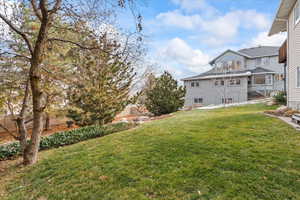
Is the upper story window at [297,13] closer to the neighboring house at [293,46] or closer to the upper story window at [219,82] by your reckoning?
the neighboring house at [293,46]

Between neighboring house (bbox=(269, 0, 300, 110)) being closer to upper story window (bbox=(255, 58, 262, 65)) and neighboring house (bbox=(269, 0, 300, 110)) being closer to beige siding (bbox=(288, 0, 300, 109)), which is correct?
beige siding (bbox=(288, 0, 300, 109))

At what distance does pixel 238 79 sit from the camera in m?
20.5

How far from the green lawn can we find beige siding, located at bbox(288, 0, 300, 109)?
4.24 meters

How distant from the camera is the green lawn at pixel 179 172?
2.54m

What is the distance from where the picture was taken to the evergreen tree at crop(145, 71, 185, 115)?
16.4 meters

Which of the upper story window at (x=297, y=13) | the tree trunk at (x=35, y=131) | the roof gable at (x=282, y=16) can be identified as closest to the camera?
the tree trunk at (x=35, y=131)

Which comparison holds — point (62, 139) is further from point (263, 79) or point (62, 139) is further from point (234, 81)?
point (263, 79)

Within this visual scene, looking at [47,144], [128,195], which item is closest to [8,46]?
[47,144]

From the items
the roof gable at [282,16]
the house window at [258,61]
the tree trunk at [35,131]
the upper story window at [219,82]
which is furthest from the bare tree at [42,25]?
the house window at [258,61]

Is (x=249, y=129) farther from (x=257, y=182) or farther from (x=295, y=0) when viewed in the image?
(x=295, y=0)

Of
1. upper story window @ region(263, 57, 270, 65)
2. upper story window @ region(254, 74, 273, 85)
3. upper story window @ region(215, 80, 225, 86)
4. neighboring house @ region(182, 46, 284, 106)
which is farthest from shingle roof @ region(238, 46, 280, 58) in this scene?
upper story window @ region(215, 80, 225, 86)

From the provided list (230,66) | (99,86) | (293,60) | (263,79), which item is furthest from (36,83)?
(230,66)

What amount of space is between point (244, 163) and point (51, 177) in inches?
165

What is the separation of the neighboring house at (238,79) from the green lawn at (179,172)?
16.8 meters
